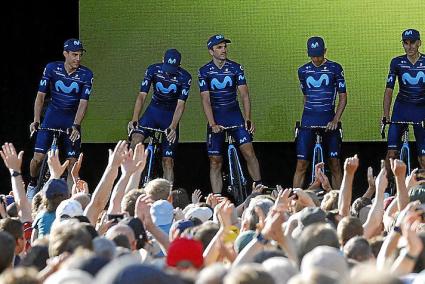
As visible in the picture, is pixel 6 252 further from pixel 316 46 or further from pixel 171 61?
pixel 316 46

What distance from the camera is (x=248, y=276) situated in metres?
3.76

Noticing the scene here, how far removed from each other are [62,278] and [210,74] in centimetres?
874

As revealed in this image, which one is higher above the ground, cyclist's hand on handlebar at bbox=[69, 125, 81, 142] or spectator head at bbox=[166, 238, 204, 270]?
spectator head at bbox=[166, 238, 204, 270]

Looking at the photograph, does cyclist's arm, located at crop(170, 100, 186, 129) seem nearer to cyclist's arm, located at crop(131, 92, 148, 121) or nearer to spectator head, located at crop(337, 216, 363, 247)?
cyclist's arm, located at crop(131, 92, 148, 121)

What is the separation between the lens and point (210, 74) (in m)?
12.6

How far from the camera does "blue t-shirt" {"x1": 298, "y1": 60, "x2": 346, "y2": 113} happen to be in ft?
41.2

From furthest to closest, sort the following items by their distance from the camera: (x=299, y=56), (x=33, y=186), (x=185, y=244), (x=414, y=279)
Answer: (x=299, y=56) < (x=33, y=186) < (x=185, y=244) < (x=414, y=279)

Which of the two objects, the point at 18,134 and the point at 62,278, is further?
the point at 18,134

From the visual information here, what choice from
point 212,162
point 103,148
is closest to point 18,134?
point 103,148

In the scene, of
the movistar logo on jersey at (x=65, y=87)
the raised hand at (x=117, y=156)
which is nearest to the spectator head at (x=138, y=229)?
the raised hand at (x=117, y=156)

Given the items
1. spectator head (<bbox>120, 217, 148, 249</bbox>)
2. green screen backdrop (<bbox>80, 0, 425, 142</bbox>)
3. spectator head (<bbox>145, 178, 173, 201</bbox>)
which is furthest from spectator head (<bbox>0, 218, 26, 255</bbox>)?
green screen backdrop (<bbox>80, 0, 425, 142</bbox>)

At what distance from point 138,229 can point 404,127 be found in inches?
278

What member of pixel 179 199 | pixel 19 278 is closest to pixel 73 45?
pixel 179 199

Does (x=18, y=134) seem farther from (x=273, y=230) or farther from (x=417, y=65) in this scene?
(x=273, y=230)
